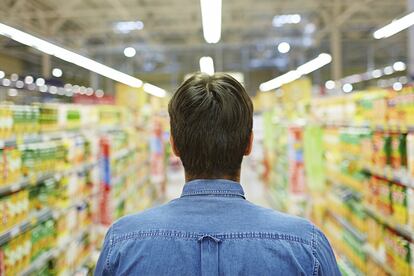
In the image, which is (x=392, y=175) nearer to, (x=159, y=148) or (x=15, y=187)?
(x=15, y=187)

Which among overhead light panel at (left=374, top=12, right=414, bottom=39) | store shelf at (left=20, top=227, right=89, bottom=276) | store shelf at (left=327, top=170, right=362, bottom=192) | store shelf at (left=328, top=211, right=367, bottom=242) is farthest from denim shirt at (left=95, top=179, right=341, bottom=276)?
store shelf at (left=327, top=170, right=362, bottom=192)

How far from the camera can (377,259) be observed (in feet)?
15.7

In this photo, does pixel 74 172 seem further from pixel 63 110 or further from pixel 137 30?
pixel 137 30

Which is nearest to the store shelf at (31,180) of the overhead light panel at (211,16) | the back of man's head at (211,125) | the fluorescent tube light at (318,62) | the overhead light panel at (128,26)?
the overhead light panel at (211,16)

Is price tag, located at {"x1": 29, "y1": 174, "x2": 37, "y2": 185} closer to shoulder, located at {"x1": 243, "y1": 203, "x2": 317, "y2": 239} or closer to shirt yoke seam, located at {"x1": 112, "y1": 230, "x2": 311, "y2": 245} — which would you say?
shirt yoke seam, located at {"x1": 112, "y1": 230, "x2": 311, "y2": 245}

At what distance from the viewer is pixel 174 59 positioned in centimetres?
2295

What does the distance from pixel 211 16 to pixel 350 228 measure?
3184 mm

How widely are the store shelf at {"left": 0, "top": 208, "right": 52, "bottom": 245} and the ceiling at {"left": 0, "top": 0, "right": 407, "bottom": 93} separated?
717 centimetres

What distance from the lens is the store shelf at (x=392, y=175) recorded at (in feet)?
12.9

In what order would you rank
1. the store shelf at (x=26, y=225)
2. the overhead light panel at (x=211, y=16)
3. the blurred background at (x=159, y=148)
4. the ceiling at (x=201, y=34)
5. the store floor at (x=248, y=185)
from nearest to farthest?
the store shelf at (x=26, y=225), the blurred background at (x=159, y=148), the overhead light panel at (x=211, y=16), the store floor at (x=248, y=185), the ceiling at (x=201, y=34)

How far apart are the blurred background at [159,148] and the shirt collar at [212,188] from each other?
8.93 feet

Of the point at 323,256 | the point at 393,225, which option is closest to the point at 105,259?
the point at 323,256

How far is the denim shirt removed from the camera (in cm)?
126

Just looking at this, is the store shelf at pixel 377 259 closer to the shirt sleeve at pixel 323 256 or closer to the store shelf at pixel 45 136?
the shirt sleeve at pixel 323 256
